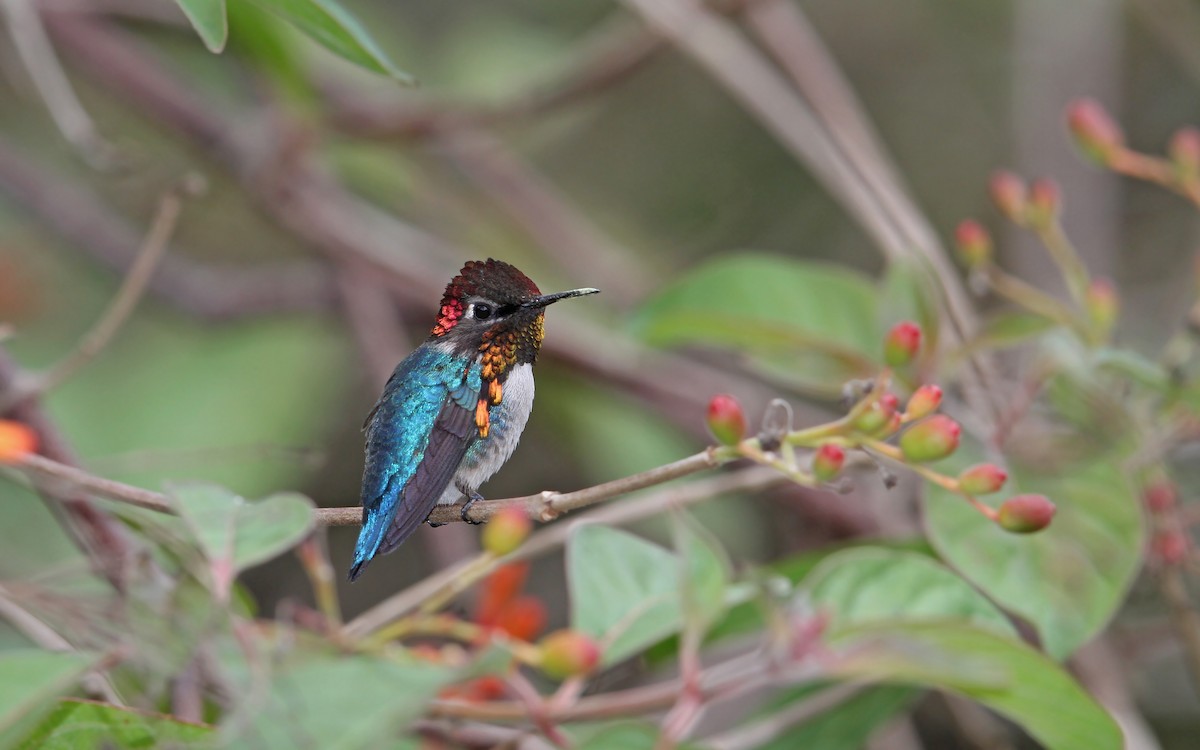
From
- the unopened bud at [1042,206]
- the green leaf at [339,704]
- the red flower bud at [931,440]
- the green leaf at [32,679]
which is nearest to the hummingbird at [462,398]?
the green leaf at [339,704]

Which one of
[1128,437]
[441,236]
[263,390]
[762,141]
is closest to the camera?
[1128,437]

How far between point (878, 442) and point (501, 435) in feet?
1.10

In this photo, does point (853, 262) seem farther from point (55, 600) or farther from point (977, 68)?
point (55, 600)

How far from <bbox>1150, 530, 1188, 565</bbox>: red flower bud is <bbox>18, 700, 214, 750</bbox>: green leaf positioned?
1.47m

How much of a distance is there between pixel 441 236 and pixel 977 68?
2.16 metres

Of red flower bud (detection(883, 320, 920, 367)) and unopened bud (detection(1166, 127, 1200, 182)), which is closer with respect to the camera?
red flower bud (detection(883, 320, 920, 367))

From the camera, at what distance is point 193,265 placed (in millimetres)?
3512

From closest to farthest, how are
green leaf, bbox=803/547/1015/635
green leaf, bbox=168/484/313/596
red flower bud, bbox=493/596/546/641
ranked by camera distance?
green leaf, bbox=168/484/313/596
green leaf, bbox=803/547/1015/635
red flower bud, bbox=493/596/546/641

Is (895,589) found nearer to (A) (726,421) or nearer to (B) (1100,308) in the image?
(A) (726,421)

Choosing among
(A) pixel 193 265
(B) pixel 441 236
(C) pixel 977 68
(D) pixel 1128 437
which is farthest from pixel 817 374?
(C) pixel 977 68

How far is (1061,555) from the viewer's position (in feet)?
5.41

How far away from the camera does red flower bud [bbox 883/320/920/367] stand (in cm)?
123

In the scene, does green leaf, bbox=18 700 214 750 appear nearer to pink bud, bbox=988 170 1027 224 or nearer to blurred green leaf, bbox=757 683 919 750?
blurred green leaf, bbox=757 683 919 750

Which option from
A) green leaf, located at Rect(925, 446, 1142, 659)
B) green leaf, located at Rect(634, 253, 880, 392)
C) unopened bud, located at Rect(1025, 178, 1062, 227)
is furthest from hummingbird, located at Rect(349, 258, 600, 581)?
unopened bud, located at Rect(1025, 178, 1062, 227)
